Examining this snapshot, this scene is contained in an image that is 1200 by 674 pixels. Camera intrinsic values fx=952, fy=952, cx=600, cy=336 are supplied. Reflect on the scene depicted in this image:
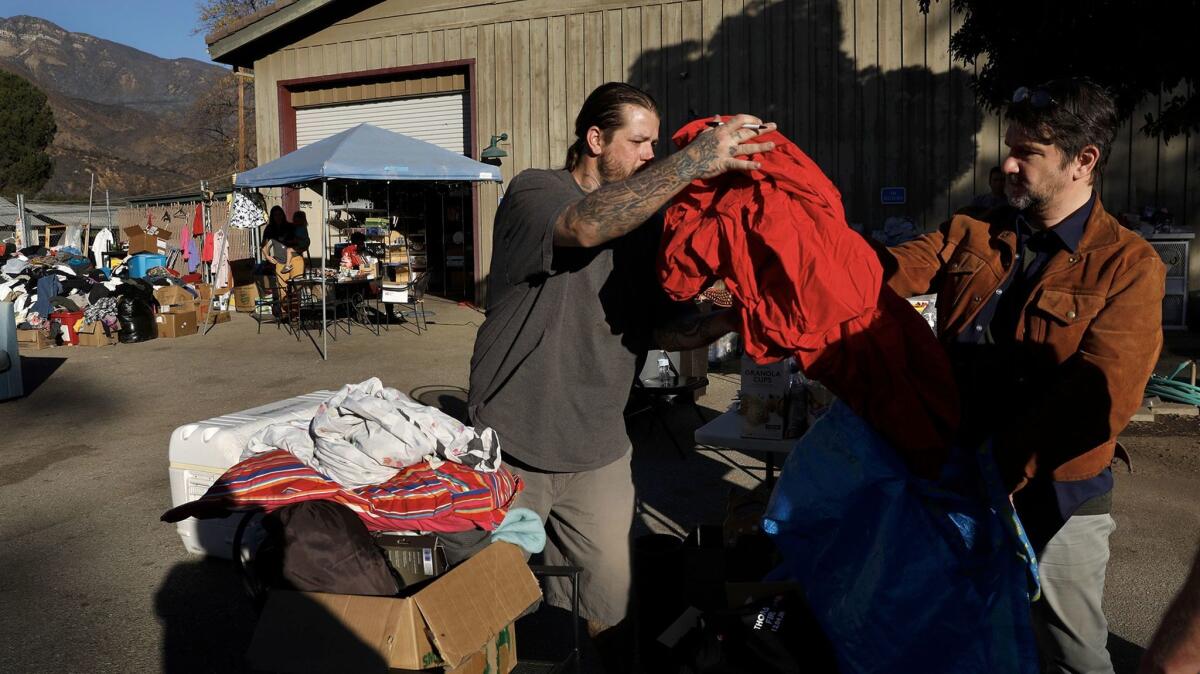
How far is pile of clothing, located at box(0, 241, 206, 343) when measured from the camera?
13.1m

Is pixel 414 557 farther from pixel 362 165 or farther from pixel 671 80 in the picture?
pixel 671 80

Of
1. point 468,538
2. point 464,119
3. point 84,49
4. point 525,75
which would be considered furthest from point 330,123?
point 84,49

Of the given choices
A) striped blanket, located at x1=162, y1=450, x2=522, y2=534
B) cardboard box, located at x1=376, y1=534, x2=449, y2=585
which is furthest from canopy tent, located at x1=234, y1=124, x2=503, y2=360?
cardboard box, located at x1=376, y1=534, x2=449, y2=585

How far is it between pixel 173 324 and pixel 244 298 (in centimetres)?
339

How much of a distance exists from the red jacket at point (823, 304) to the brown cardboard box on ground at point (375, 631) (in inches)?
43.6

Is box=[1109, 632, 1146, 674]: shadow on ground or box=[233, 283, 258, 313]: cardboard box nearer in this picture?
box=[1109, 632, 1146, 674]: shadow on ground

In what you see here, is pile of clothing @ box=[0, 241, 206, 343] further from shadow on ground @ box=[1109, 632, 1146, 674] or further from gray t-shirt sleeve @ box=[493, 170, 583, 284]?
shadow on ground @ box=[1109, 632, 1146, 674]

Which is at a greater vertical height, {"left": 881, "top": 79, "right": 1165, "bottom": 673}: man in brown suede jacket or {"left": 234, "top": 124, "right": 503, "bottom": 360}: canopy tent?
{"left": 234, "top": 124, "right": 503, "bottom": 360}: canopy tent

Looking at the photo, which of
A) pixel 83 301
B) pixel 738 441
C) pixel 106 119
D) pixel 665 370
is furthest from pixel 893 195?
pixel 106 119

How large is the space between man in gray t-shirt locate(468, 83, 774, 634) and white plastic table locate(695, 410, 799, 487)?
160 centimetres

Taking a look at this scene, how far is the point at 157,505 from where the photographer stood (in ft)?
19.8

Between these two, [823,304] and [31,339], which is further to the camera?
[31,339]

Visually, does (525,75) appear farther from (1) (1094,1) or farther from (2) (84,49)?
(2) (84,49)

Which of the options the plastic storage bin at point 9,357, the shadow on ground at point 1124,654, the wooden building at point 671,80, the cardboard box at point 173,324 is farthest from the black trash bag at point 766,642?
the cardboard box at point 173,324
